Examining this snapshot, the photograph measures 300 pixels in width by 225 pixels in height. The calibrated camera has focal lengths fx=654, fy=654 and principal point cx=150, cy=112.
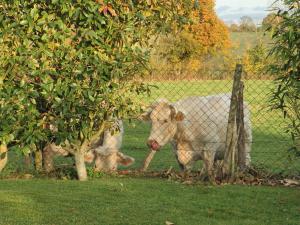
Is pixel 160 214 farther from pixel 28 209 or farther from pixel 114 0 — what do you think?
pixel 114 0

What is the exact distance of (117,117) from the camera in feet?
32.0

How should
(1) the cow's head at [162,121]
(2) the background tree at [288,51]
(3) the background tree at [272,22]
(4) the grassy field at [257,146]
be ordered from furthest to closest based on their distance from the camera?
(4) the grassy field at [257,146] → (1) the cow's head at [162,121] → (3) the background tree at [272,22] → (2) the background tree at [288,51]

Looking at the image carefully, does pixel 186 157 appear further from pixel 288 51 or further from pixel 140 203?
pixel 288 51

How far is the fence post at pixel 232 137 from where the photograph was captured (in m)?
9.65

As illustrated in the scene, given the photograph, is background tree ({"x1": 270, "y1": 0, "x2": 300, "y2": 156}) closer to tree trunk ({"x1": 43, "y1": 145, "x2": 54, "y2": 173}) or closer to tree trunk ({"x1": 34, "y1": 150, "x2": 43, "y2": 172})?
tree trunk ({"x1": 43, "y1": 145, "x2": 54, "y2": 173})

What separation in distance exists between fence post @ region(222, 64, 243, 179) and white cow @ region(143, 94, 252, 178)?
1.32 m

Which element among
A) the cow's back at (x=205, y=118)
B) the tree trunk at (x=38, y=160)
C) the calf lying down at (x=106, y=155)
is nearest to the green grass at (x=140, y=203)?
the tree trunk at (x=38, y=160)

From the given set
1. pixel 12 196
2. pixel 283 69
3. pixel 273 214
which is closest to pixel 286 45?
pixel 283 69

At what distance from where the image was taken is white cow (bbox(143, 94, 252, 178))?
11.3 meters

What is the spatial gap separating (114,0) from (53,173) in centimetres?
304

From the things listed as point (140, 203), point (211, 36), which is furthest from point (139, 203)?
point (211, 36)

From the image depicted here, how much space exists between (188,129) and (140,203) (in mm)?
3787

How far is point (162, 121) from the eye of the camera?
37.4ft

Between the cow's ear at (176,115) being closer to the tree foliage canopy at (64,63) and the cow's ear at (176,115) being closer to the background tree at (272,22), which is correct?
the tree foliage canopy at (64,63)
